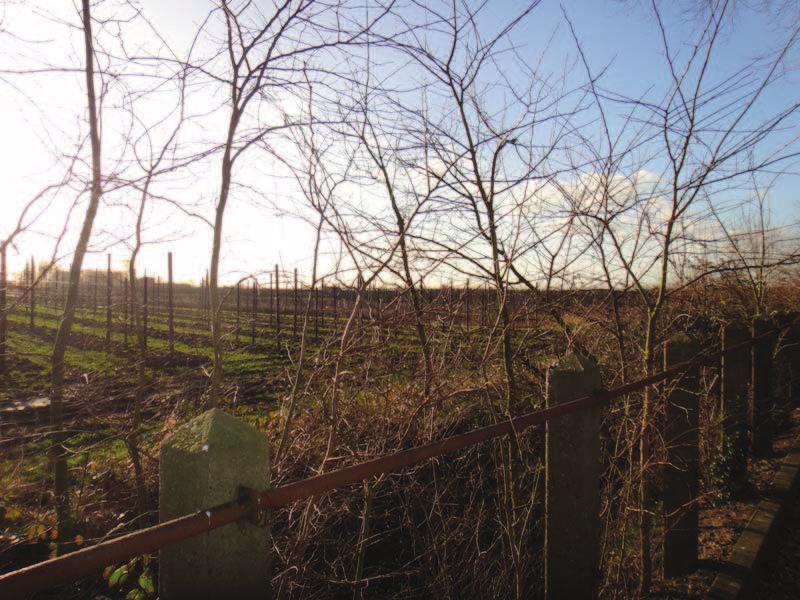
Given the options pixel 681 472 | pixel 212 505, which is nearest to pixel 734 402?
pixel 681 472

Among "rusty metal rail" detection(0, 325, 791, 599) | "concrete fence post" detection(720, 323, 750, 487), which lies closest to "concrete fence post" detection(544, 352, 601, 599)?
"rusty metal rail" detection(0, 325, 791, 599)

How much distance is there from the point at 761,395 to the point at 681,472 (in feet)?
7.15

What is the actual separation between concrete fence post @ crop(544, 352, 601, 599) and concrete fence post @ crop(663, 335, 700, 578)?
3.68ft

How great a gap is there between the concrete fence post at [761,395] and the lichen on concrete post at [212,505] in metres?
4.55

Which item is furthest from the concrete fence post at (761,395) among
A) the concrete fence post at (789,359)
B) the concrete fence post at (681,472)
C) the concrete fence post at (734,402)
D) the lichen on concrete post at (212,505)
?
the lichen on concrete post at (212,505)

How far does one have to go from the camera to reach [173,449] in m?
1.03

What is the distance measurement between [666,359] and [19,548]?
4636 mm

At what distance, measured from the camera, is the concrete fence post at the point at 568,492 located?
6.20ft

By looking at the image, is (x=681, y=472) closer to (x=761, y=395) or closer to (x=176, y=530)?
(x=761, y=395)

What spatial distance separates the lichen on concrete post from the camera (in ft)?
3.20

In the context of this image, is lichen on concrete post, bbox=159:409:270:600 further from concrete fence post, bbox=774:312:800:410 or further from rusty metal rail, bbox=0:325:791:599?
concrete fence post, bbox=774:312:800:410

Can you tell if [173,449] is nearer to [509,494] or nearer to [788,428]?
[509,494]

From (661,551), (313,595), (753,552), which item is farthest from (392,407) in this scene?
(753,552)

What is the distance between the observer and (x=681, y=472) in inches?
113
